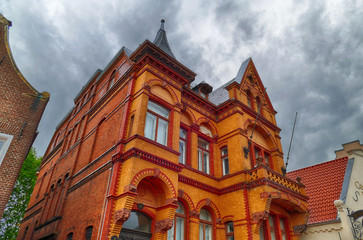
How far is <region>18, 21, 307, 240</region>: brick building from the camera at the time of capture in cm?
1109

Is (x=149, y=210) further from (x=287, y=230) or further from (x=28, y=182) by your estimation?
(x=28, y=182)

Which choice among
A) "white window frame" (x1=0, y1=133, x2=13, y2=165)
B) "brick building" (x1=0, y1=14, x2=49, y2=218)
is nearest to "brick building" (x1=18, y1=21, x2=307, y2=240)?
"brick building" (x1=0, y1=14, x2=49, y2=218)

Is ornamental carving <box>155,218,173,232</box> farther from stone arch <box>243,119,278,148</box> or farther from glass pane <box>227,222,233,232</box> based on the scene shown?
stone arch <box>243,119,278,148</box>

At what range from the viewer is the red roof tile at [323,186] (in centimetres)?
1600

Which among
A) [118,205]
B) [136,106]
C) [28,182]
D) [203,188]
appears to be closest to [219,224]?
[203,188]

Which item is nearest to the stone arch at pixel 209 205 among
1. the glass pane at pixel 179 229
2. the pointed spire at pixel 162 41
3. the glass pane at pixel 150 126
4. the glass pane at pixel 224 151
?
the glass pane at pixel 179 229

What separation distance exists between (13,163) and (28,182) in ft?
74.7

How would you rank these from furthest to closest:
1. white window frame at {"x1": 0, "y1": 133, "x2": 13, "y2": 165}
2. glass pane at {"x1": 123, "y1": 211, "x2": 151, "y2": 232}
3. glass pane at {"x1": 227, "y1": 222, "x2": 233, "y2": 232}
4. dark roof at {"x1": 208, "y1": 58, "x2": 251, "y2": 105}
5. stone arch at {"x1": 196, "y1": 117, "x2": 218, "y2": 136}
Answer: dark roof at {"x1": 208, "y1": 58, "x2": 251, "y2": 105}, stone arch at {"x1": 196, "y1": 117, "x2": 218, "y2": 136}, glass pane at {"x1": 227, "y1": 222, "x2": 233, "y2": 232}, glass pane at {"x1": 123, "y1": 211, "x2": 151, "y2": 232}, white window frame at {"x1": 0, "y1": 133, "x2": 13, "y2": 165}

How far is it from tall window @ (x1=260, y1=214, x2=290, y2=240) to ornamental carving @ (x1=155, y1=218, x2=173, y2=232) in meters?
6.27

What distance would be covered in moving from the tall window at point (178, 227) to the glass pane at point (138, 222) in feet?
4.80

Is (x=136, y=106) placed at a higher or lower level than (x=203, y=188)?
higher

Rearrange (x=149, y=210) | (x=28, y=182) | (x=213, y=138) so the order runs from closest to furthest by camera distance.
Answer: (x=149, y=210), (x=213, y=138), (x=28, y=182)

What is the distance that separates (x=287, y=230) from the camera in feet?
52.5

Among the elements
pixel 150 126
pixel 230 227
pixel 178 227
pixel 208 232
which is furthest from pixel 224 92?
pixel 178 227
